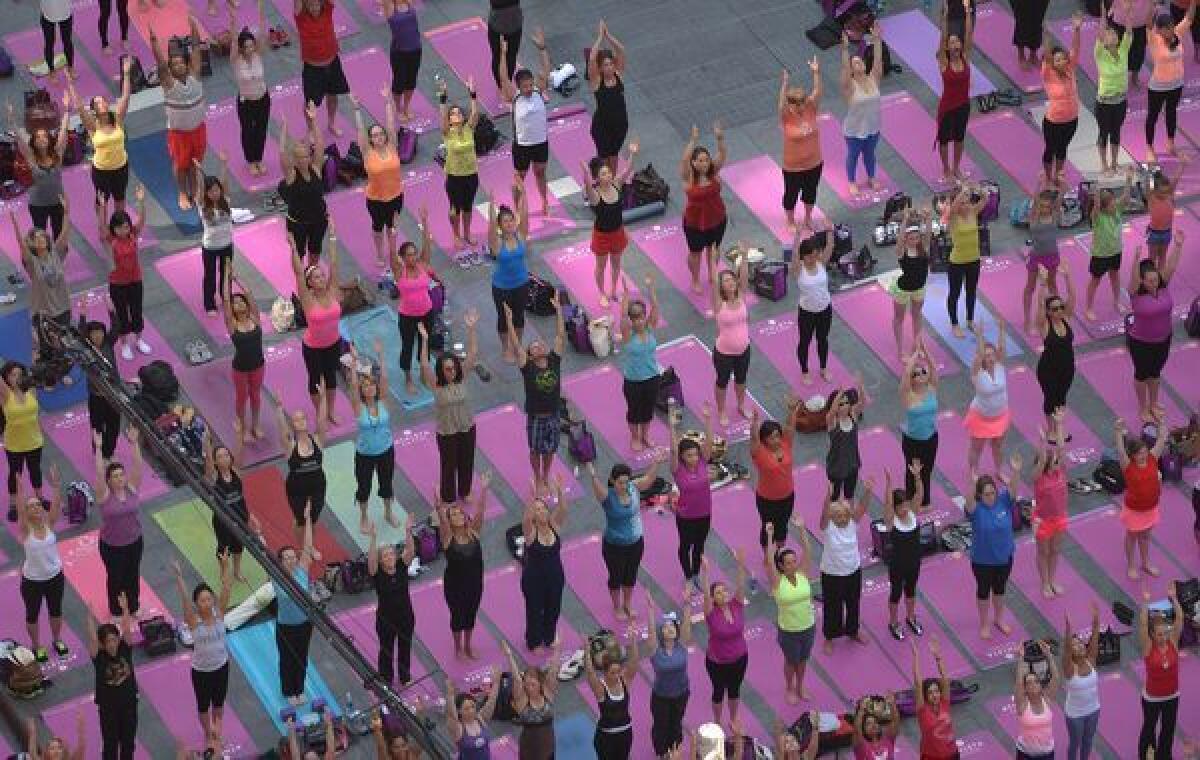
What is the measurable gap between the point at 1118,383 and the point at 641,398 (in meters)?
5.82

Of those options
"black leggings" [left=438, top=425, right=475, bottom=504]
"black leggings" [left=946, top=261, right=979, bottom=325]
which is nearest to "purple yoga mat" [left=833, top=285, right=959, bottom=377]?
"black leggings" [left=946, top=261, right=979, bottom=325]

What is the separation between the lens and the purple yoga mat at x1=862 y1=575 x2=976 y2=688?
38812 millimetres

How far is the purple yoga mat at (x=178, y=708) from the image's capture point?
37.9 m

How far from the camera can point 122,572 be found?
126ft

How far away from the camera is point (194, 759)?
37344 mm

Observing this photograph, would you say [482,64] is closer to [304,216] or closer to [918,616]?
[304,216]

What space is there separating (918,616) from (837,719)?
2.08 metres

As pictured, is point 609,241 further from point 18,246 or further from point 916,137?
point 18,246

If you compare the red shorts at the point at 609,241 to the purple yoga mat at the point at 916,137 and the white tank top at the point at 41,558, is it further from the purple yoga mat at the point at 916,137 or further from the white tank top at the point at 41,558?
the white tank top at the point at 41,558

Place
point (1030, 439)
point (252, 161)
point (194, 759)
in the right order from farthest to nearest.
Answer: point (252, 161) < point (1030, 439) < point (194, 759)

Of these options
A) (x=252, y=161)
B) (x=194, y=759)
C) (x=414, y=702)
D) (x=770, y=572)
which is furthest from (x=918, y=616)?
(x=252, y=161)

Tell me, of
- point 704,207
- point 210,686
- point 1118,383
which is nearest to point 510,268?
point 704,207

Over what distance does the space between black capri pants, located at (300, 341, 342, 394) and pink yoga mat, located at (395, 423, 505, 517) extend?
106 cm

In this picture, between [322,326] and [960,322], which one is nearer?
[322,326]
